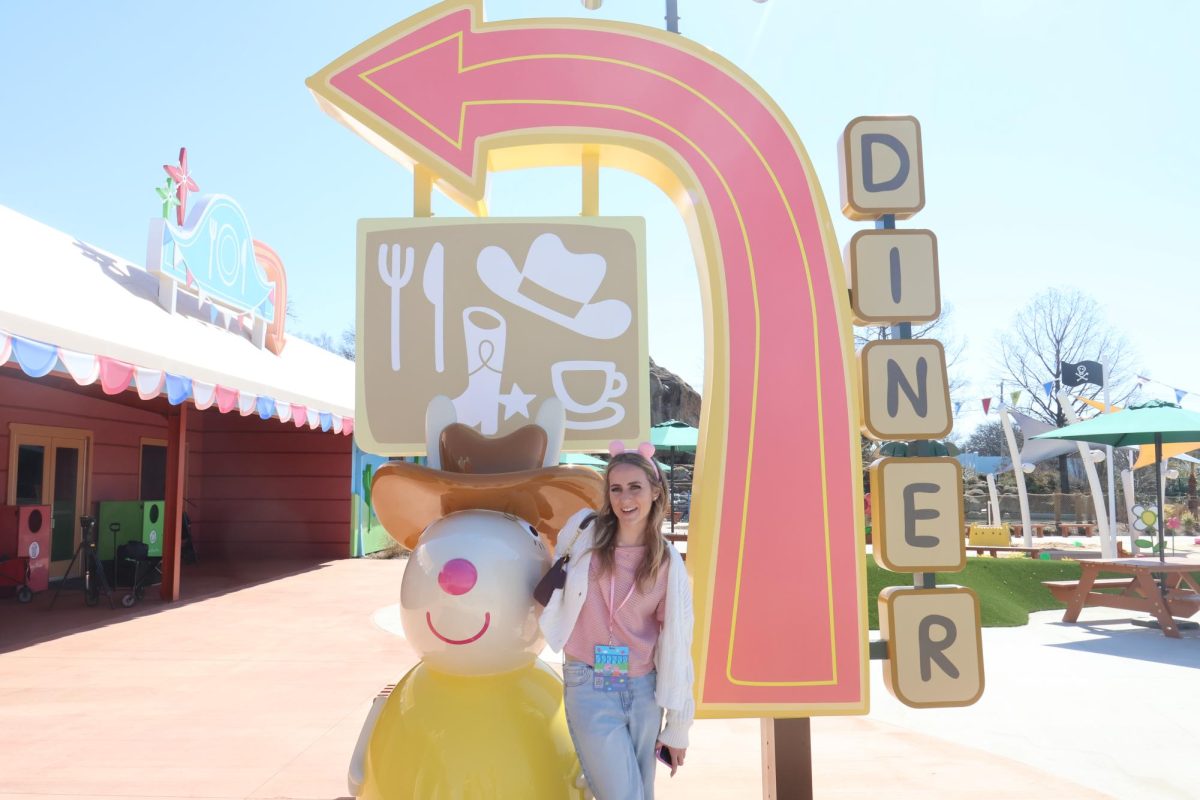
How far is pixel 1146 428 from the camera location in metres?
8.64

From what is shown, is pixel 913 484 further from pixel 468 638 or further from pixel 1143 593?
pixel 1143 593

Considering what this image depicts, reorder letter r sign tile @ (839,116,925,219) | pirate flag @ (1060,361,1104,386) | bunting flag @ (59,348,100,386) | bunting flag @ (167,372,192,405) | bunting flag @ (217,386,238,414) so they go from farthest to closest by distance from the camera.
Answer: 1. pirate flag @ (1060,361,1104,386)
2. bunting flag @ (217,386,238,414)
3. bunting flag @ (167,372,192,405)
4. bunting flag @ (59,348,100,386)
5. letter r sign tile @ (839,116,925,219)

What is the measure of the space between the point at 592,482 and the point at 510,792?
40.5 inches

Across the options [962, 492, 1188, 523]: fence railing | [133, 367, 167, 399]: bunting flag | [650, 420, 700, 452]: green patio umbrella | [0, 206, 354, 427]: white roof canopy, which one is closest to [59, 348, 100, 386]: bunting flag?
[0, 206, 354, 427]: white roof canopy

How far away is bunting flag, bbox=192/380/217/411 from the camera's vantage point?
6.96 metres

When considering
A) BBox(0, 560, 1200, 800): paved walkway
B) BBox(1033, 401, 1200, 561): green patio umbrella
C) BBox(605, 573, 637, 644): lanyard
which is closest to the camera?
BBox(605, 573, 637, 644): lanyard

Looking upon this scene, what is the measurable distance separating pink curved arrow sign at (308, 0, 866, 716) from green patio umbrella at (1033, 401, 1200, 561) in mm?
7274

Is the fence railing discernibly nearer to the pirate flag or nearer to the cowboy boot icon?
the pirate flag

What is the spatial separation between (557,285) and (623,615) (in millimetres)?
1502

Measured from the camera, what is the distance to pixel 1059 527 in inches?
920

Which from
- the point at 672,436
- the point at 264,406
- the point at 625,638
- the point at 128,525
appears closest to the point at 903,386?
the point at 625,638

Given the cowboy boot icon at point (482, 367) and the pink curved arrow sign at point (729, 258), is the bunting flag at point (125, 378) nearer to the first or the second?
the pink curved arrow sign at point (729, 258)

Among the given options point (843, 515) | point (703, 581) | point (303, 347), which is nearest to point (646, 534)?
point (703, 581)

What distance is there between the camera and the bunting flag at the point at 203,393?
6.96m
